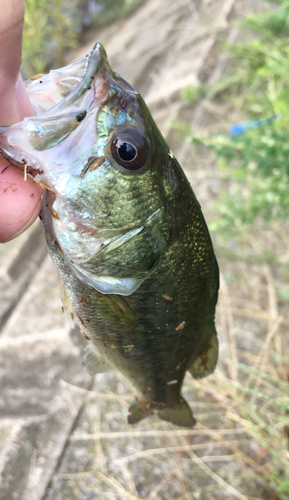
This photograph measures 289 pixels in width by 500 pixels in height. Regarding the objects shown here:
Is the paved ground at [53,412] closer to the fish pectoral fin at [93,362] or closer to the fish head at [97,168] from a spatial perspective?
the fish pectoral fin at [93,362]

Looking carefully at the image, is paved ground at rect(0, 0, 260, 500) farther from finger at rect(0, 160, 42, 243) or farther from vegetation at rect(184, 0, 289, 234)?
finger at rect(0, 160, 42, 243)

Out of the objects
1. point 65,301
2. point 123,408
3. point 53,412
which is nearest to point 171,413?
point 65,301

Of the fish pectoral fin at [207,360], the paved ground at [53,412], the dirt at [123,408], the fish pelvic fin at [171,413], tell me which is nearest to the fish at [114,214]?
the fish pectoral fin at [207,360]

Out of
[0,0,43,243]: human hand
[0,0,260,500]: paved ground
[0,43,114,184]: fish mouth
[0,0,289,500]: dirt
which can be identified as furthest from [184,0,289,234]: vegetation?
[0,0,43,243]: human hand

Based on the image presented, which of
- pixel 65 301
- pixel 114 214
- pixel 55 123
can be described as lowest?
pixel 65 301

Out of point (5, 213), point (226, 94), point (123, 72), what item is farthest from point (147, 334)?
point (123, 72)

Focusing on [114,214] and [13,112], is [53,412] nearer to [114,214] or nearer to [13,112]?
[114,214]

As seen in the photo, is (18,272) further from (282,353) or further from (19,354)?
(282,353)
